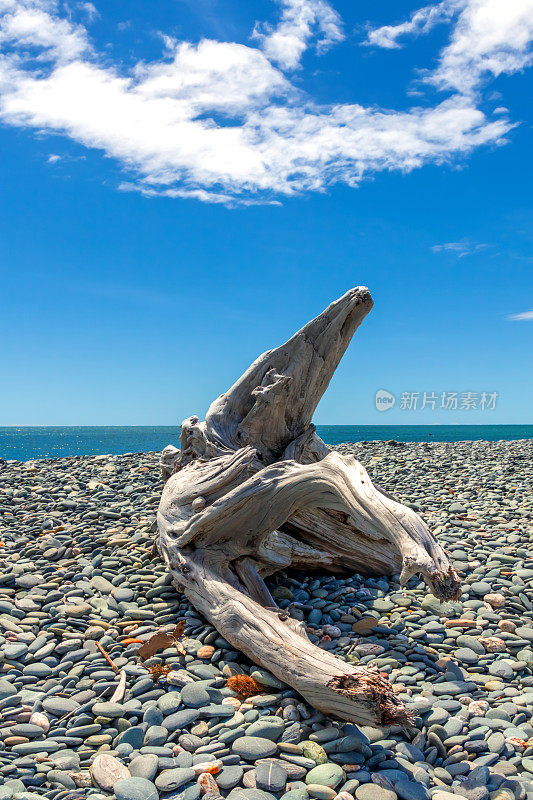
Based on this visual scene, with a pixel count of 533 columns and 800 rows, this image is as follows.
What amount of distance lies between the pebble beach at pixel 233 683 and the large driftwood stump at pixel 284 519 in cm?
24

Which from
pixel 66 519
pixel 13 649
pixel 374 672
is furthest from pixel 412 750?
pixel 66 519

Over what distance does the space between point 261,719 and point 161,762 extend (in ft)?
2.09

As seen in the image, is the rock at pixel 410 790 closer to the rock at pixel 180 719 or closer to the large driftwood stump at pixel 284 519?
the large driftwood stump at pixel 284 519

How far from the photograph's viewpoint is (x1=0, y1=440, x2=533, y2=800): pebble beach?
3014 millimetres

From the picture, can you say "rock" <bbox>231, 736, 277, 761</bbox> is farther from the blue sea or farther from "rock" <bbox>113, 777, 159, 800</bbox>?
the blue sea

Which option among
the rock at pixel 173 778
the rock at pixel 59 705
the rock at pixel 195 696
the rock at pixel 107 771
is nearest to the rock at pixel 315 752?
the rock at pixel 173 778

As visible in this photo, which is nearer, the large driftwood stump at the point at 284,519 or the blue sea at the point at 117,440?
the large driftwood stump at the point at 284,519

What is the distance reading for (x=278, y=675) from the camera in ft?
12.2

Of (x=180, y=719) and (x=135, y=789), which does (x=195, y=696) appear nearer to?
(x=180, y=719)

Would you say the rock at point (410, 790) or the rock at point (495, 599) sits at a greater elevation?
the rock at point (495, 599)

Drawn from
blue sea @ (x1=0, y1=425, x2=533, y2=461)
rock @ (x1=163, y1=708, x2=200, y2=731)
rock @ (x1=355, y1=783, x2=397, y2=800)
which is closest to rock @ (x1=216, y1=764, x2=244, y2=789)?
rock @ (x1=163, y1=708, x2=200, y2=731)

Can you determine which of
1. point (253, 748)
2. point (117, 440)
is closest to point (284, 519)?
point (253, 748)

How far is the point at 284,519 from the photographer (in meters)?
4.90

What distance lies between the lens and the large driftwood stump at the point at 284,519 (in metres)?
3.39
